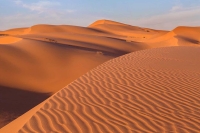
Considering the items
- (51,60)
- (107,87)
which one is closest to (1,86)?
(51,60)

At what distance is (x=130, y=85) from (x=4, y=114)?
4.42 m

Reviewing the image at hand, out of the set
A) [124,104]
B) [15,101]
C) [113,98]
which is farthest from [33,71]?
[124,104]

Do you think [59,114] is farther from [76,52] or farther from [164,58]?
[76,52]

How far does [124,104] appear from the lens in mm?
6117

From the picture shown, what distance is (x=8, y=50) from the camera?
17.8m

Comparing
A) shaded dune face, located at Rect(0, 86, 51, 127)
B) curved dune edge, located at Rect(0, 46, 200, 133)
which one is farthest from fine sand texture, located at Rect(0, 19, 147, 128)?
curved dune edge, located at Rect(0, 46, 200, 133)

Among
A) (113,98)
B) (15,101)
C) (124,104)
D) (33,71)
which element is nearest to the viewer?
(124,104)

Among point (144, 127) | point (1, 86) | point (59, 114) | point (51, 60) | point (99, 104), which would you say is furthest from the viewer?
point (51, 60)

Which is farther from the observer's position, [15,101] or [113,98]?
[15,101]

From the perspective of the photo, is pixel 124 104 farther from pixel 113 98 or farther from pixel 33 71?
pixel 33 71

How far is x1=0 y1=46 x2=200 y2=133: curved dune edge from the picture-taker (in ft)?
16.8

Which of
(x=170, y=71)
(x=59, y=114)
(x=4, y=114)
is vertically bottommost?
(x=4, y=114)

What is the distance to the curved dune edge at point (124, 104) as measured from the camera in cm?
511

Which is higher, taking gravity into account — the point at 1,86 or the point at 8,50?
the point at 8,50
